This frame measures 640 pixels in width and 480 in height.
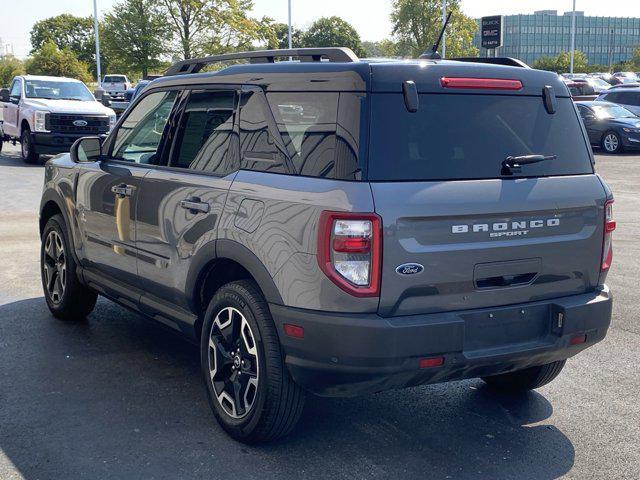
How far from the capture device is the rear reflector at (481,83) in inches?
158

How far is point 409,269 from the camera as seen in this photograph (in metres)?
3.72

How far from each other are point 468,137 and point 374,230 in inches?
30.2

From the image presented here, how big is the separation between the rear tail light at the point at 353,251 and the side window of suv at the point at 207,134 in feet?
3.09

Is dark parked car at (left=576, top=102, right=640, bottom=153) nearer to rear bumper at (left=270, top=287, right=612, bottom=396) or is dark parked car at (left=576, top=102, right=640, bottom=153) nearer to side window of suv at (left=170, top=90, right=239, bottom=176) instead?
side window of suv at (left=170, top=90, right=239, bottom=176)

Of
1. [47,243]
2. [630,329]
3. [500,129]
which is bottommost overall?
[630,329]

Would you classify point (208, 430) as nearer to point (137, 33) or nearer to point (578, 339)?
point (578, 339)

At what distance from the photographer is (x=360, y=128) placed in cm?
375

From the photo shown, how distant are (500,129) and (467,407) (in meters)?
1.69

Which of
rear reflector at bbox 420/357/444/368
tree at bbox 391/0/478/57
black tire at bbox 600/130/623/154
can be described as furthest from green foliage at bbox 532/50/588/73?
rear reflector at bbox 420/357/444/368

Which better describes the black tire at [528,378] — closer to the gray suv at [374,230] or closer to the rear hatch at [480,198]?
the gray suv at [374,230]

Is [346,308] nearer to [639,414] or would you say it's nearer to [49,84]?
[639,414]

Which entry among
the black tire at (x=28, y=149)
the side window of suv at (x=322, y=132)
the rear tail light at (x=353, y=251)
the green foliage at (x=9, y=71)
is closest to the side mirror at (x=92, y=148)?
the side window of suv at (x=322, y=132)

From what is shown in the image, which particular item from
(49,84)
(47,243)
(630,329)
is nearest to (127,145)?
(47,243)

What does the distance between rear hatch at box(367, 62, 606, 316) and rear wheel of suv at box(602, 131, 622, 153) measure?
21010 millimetres
